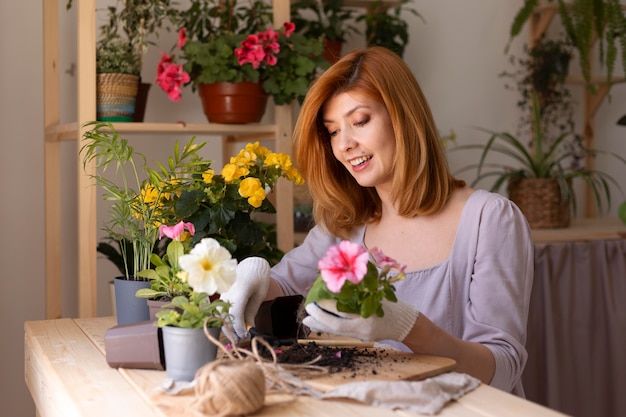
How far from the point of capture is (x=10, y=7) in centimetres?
245

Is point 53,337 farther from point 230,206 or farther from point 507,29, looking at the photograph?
point 507,29

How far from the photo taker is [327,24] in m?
2.74

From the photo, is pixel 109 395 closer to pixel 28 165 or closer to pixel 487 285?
pixel 487 285

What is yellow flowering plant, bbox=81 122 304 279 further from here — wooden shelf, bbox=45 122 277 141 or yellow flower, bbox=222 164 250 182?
wooden shelf, bbox=45 122 277 141

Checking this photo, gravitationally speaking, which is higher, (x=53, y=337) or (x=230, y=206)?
(x=230, y=206)

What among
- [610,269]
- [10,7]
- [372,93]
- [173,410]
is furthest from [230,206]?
[610,269]

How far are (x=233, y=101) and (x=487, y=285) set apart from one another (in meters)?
1.04

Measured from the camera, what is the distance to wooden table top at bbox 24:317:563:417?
97 centimetres

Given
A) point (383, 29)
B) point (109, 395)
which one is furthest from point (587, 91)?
point (109, 395)

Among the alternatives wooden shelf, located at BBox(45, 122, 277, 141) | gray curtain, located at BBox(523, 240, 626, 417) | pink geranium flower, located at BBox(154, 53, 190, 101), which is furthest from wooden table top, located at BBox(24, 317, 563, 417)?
gray curtain, located at BBox(523, 240, 626, 417)

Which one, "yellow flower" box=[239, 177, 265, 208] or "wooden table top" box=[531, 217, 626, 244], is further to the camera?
"wooden table top" box=[531, 217, 626, 244]

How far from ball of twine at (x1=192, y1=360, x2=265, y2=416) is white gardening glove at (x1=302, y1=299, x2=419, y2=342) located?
16 cm

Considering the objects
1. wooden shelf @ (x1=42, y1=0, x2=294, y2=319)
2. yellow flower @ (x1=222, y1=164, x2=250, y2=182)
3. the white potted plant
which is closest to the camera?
the white potted plant

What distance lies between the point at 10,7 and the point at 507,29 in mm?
1850
